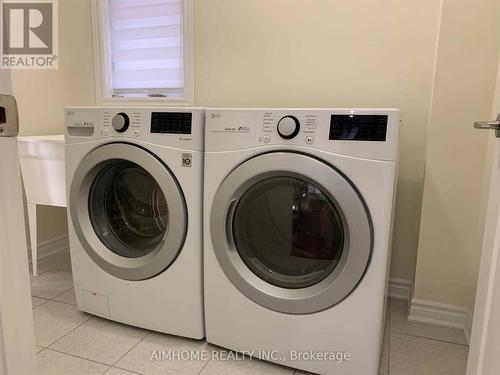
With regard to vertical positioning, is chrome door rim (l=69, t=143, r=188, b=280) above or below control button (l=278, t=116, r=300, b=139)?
below

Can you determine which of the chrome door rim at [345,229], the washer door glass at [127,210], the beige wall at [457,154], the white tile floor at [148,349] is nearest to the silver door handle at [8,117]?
the chrome door rim at [345,229]

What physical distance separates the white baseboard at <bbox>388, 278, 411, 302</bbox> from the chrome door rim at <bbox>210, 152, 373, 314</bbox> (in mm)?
820

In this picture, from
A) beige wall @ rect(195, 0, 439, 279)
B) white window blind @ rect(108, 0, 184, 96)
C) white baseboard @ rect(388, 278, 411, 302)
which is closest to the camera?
beige wall @ rect(195, 0, 439, 279)

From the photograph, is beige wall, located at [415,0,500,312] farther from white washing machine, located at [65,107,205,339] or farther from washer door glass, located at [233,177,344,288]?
white washing machine, located at [65,107,205,339]

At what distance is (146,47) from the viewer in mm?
2232

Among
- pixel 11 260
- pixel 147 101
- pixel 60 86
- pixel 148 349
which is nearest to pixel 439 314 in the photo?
pixel 148 349

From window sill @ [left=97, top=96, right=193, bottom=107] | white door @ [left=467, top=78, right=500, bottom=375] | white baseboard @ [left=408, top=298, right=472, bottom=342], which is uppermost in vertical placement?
window sill @ [left=97, top=96, right=193, bottom=107]

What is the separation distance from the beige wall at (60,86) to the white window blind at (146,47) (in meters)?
0.16

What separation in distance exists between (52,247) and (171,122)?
1.42 metres

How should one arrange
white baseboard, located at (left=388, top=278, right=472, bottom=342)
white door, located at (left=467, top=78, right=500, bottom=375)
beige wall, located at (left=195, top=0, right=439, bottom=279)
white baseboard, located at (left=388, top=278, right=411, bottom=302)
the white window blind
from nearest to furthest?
1. white door, located at (left=467, top=78, right=500, bottom=375)
2. white baseboard, located at (left=388, top=278, right=472, bottom=342)
3. beige wall, located at (left=195, top=0, right=439, bottom=279)
4. white baseboard, located at (left=388, top=278, right=411, bottom=302)
5. the white window blind

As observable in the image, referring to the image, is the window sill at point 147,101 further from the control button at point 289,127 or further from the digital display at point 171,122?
the control button at point 289,127

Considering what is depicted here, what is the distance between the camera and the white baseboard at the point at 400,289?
1.83m

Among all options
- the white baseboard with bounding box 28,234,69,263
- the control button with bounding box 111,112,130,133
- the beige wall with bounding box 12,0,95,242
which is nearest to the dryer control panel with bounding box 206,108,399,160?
the control button with bounding box 111,112,130,133

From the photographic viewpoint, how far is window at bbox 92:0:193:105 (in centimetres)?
212
